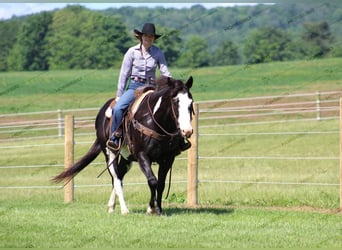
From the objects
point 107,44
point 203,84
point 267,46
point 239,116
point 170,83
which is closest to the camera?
point 170,83

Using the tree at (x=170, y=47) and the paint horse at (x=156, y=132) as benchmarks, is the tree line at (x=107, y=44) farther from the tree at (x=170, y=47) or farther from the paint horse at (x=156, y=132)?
the paint horse at (x=156, y=132)

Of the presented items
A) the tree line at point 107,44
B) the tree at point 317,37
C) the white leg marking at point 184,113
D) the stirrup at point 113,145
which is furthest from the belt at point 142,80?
the tree at point 317,37

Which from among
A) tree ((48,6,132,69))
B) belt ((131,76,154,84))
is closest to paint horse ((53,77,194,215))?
belt ((131,76,154,84))

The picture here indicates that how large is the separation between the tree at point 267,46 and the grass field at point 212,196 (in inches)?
399

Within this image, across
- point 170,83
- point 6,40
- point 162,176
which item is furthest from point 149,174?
point 6,40

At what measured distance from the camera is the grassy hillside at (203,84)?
124 feet

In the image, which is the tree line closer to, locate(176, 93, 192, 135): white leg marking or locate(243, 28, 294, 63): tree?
locate(243, 28, 294, 63): tree

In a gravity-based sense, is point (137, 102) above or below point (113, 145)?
above

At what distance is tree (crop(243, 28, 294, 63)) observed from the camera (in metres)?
49.7

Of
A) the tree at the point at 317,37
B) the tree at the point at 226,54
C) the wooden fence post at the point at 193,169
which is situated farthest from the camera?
the tree at the point at 226,54

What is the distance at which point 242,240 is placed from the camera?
341 inches

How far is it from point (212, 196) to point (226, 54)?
43.1 metres

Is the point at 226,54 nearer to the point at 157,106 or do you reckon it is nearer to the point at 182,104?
the point at 157,106

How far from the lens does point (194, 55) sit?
178 feet
